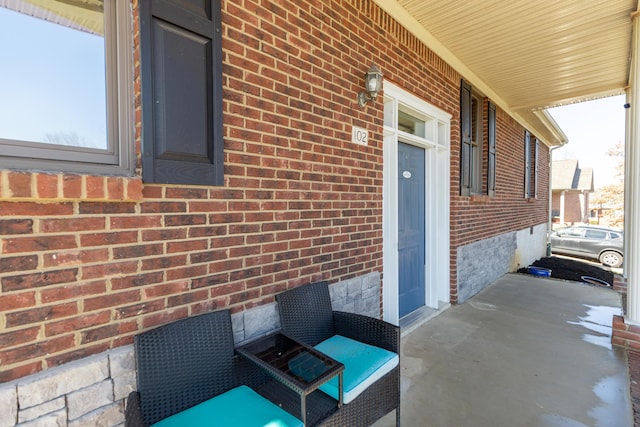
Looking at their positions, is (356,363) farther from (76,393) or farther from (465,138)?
(465,138)

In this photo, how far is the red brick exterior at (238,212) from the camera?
Result: 1222 millimetres

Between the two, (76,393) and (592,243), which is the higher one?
(76,393)

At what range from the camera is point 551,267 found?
337 inches

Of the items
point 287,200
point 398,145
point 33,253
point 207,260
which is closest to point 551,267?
point 398,145

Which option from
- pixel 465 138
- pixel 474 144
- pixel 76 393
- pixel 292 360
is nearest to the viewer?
pixel 76 393

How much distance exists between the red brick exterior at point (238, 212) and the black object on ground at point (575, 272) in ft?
21.8

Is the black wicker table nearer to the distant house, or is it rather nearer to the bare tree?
the bare tree

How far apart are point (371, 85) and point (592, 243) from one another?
12.5 metres

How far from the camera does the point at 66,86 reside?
1348 millimetres

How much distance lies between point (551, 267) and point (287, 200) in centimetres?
932

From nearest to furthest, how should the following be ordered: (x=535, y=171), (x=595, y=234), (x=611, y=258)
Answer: (x=535, y=171) → (x=611, y=258) → (x=595, y=234)

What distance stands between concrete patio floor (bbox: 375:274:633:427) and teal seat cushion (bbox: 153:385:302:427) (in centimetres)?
105

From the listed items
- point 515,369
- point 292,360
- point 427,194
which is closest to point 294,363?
point 292,360

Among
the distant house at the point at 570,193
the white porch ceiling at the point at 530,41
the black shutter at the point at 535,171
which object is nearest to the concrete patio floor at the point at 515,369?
the white porch ceiling at the point at 530,41
